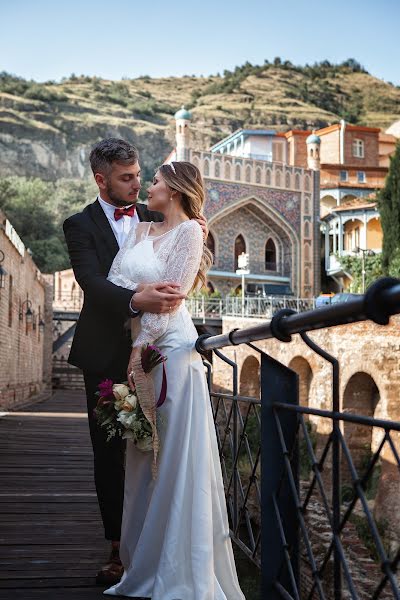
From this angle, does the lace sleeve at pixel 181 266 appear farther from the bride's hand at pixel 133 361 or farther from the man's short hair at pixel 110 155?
the man's short hair at pixel 110 155

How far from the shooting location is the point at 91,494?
5.14 metres

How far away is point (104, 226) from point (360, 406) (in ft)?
57.7

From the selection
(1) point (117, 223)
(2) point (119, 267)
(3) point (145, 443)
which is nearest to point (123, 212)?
(1) point (117, 223)

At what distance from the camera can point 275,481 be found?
2309 millimetres

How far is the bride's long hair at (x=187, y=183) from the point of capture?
2.88 metres

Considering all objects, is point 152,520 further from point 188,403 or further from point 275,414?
point 275,414

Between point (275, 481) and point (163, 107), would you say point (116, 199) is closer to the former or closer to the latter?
point (275, 481)

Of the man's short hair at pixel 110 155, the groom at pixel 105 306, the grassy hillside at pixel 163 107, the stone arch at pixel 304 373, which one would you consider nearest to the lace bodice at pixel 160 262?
the groom at pixel 105 306

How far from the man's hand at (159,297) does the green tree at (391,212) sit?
2624cm

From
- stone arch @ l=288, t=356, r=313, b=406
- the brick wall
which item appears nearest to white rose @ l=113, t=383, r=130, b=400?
the brick wall

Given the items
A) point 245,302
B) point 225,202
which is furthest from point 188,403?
point 225,202

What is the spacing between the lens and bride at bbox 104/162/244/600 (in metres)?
2.51

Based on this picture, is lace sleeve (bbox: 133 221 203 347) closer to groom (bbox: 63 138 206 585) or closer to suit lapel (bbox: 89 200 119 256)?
groom (bbox: 63 138 206 585)

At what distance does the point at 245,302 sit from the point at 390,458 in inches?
686
